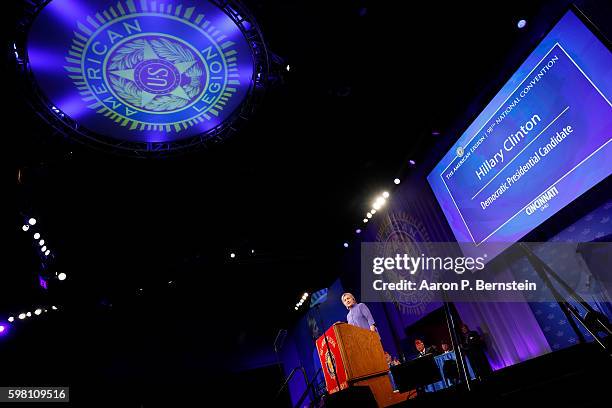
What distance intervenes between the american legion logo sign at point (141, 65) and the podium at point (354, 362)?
3.46m

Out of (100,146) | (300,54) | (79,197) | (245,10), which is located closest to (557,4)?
(300,54)

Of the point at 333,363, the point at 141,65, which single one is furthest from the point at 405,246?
the point at 141,65

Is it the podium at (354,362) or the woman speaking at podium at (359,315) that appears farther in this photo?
the woman speaking at podium at (359,315)

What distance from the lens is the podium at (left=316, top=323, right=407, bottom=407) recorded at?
3.59 metres

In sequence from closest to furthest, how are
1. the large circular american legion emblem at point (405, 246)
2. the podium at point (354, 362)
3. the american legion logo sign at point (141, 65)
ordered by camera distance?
1. the podium at point (354, 362)
2. the american legion logo sign at point (141, 65)
3. the large circular american legion emblem at point (405, 246)

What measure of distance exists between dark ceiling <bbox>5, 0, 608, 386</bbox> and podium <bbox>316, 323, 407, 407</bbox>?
3.63m

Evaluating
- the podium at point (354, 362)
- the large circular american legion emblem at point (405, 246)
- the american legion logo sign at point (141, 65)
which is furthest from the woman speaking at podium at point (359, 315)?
the american legion logo sign at point (141, 65)

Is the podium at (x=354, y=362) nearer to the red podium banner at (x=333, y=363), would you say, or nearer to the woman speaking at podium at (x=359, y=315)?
the red podium banner at (x=333, y=363)

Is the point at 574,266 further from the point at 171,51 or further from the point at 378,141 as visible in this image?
the point at 171,51

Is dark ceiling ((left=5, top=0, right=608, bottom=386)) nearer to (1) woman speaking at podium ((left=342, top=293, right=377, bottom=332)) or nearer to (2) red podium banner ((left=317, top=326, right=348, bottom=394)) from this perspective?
(1) woman speaking at podium ((left=342, top=293, right=377, bottom=332))

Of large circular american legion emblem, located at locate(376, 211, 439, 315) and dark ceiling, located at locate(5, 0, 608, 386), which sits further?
large circular american legion emblem, located at locate(376, 211, 439, 315)

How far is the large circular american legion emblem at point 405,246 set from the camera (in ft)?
22.7

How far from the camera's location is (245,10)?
3.92 m

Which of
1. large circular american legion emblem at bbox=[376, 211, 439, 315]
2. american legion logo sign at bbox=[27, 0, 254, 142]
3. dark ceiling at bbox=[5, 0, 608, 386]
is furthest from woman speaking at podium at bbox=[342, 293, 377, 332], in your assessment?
american legion logo sign at bbox=[27, 0, 254, 142]
